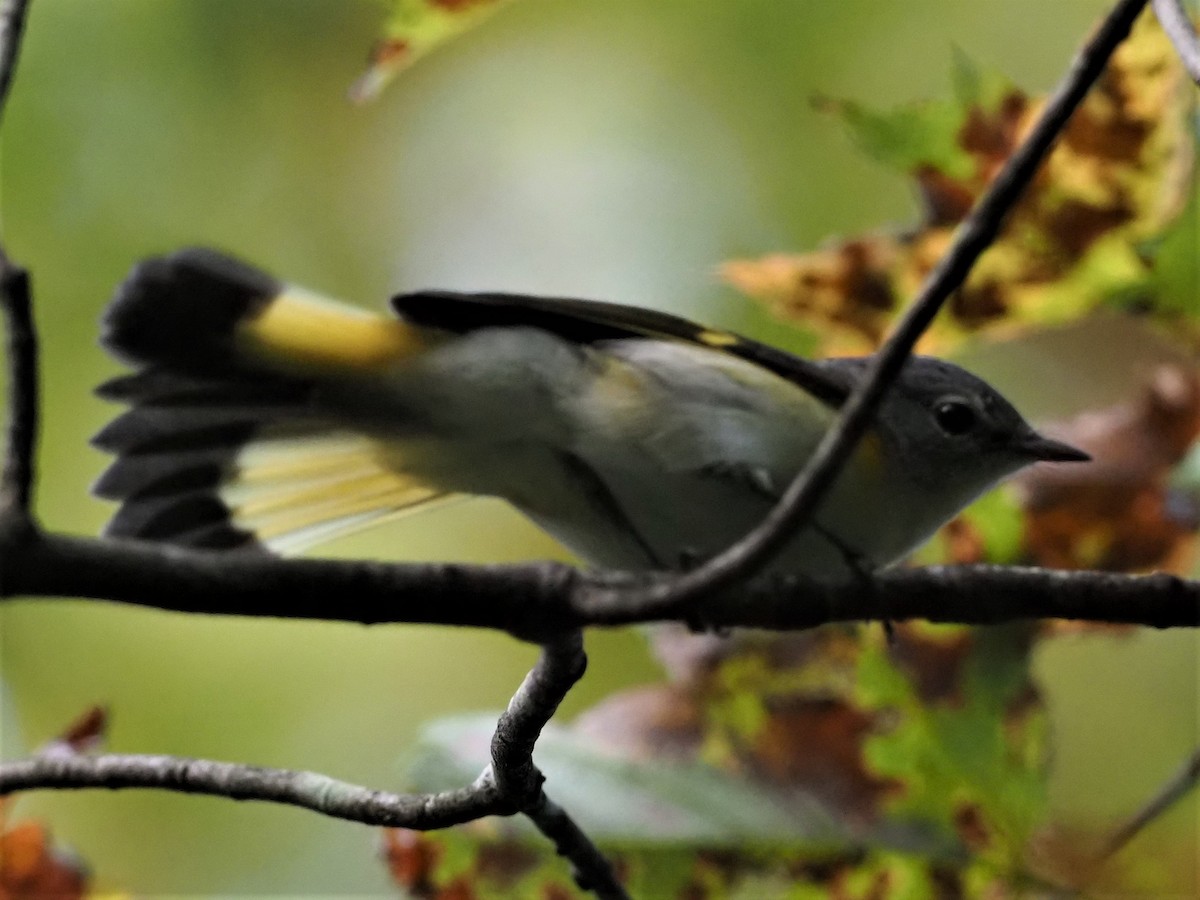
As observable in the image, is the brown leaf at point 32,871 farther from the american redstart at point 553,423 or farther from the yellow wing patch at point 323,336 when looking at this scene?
the yellow wing patch at point 323,336

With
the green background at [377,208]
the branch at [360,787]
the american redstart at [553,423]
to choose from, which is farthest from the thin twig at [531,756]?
the green background at [377,208]

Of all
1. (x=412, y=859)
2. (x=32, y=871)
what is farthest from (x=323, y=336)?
(x=32, y=871)

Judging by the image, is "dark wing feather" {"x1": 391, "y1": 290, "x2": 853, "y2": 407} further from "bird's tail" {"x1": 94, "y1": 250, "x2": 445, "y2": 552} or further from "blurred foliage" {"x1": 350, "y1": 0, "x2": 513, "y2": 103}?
"blurred foliage" {"x1": 350, "y1": 0, "x2": 513, "y2": 103}

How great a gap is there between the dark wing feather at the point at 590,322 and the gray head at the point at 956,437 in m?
0.02

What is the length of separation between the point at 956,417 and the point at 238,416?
15.0 inches

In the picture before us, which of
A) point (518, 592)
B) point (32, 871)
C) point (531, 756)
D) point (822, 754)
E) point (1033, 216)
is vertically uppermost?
point (1033, 216)

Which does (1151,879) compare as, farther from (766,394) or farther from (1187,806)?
(766,394)

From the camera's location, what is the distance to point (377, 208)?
1.53m

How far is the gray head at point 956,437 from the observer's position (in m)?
0.70

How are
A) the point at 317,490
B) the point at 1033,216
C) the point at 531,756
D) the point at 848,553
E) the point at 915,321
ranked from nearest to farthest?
the point at 915,321, the point at 531,756, the point at 848,553, the point at 317,490, the point at 1033,216

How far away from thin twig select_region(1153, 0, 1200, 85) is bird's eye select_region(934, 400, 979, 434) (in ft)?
0.72

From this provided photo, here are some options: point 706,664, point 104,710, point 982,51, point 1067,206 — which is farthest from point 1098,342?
point 104,710

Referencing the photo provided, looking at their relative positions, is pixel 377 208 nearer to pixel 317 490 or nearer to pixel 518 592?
pixel 317 490

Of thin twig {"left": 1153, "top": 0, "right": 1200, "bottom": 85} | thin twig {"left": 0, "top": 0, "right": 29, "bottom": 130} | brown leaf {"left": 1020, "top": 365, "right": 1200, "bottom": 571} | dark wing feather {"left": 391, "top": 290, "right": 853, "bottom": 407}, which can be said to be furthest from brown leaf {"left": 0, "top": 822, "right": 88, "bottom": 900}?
thin twig {"left": 1153, "top": 0, "right": 1200, "bottom": 85}
